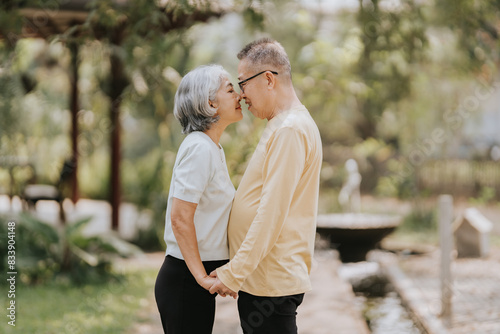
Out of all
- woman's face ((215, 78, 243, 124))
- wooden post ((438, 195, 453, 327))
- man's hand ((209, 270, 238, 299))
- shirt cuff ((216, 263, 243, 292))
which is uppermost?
woman's face ((215, 78, 243, 124))

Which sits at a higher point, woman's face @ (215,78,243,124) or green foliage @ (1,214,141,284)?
woman's face @ (215,78,243,124)

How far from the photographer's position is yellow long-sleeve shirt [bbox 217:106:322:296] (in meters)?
2.50

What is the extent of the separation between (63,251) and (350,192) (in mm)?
8977

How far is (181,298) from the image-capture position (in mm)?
2686

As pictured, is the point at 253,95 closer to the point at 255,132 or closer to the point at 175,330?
the point at 175,330

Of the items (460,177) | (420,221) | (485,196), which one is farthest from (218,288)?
(460,177)

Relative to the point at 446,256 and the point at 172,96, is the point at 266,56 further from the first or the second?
the point at 172,96

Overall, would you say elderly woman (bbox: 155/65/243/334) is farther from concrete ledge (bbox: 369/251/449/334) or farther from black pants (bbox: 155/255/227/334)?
concrete ledge (bbox: 369/251/449/334)

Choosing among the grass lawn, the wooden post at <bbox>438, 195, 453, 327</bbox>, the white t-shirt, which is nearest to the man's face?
the white t-shirt

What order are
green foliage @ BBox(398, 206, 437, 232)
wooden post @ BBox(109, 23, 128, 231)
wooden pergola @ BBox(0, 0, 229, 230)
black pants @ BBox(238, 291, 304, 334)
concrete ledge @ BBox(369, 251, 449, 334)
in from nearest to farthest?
black pants @ BBox(238, 291, 304, 334) → wooden pergola @ BBox(0, 0, 229, 230) → concrete ledge @ BBox(369, 251, 449, 334) → wooden post @ BBox(109, 23, 128, 231) → green foliage @ BBox(398, 206, 437, 232)

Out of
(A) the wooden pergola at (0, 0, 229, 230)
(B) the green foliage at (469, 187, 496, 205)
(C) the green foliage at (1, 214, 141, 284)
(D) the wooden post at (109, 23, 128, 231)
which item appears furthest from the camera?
(B) the green foliage at (469, 187, 496, 205)

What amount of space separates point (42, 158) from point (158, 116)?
5.76 m

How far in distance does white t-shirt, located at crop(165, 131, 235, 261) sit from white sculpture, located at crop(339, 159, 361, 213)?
11364mm

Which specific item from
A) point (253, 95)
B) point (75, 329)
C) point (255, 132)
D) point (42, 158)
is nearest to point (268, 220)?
point (253, 95)
